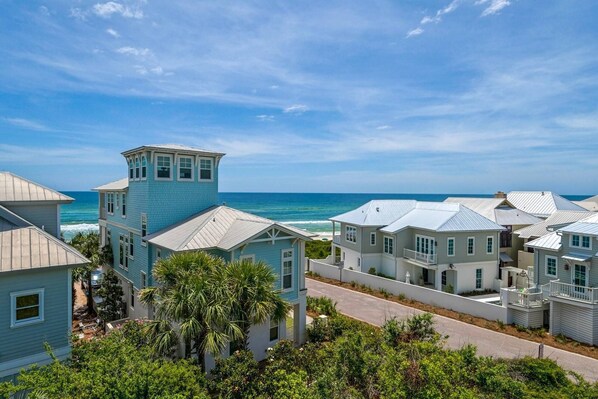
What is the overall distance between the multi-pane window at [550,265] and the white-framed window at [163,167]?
24.2 meters

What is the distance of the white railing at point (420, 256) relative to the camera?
2803 cm

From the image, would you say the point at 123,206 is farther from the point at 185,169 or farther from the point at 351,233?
the point at 351,233

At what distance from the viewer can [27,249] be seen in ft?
40.9

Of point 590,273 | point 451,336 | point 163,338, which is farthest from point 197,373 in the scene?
point 590,273

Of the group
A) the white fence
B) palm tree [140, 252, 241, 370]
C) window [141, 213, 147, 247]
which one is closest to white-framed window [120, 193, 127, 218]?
Result: window [141, 213, 147, 247]

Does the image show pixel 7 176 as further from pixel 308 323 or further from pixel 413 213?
pixel 413 213

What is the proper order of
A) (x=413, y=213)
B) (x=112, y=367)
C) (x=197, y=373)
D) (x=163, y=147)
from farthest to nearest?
(x=413, y=213) → (x=163, y=147) → (x=197, y=373) → (x=112, y=367)

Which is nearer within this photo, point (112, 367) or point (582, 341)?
point (112, 367)

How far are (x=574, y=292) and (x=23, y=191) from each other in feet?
94.0

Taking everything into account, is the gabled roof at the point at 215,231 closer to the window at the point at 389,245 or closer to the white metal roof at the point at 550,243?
the window at the point at 389,245

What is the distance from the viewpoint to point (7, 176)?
1634 centimetres


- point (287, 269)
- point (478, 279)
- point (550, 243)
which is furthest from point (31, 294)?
point (478, 279)

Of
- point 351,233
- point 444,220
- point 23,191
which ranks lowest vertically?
point 351,233

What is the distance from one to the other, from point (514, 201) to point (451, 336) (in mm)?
29129
